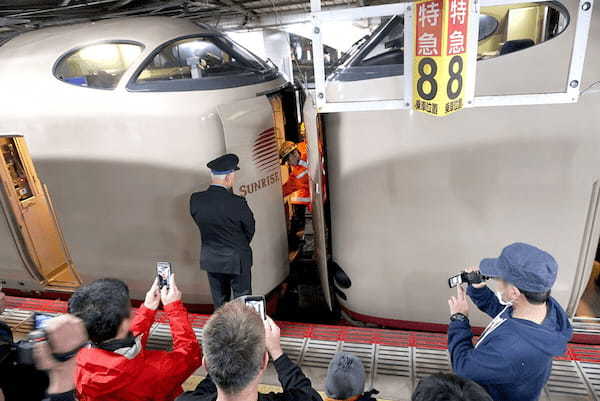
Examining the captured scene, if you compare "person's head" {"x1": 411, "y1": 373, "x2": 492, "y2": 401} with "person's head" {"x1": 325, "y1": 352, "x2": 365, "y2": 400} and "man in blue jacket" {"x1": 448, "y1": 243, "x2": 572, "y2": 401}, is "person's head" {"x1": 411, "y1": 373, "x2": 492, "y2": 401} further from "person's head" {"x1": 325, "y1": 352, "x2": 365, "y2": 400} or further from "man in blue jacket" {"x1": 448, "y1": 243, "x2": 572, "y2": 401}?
"person's head" {"x1": 325, "y1": 352, "x2": 365, "y2": 400}

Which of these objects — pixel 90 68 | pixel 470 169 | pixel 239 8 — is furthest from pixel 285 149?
pixel 239 8

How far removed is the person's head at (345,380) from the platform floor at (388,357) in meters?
0.92

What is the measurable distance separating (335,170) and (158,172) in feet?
5.09

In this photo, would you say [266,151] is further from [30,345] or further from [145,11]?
[145,11]

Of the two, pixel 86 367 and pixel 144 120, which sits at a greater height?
pixel 144 120

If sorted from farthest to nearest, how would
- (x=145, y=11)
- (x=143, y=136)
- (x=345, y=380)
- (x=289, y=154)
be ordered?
1. (x=145, y=11)
2. (x=289, y=154)
3. (x=143, y=136)
4. (x=345, y=380)

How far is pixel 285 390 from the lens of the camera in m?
1.68

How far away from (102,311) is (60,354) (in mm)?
275

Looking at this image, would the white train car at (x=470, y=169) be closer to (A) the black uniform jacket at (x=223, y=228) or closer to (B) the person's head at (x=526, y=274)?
(A) the black uniform jacket at (x=223, y=228)

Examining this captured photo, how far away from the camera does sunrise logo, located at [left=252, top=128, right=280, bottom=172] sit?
390cm

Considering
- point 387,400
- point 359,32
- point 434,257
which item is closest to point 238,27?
point 359,32

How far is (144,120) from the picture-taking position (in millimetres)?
3613

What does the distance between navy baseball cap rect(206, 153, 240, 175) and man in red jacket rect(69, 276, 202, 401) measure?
4.85 feet

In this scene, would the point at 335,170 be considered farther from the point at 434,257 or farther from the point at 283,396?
the point at 283,396
